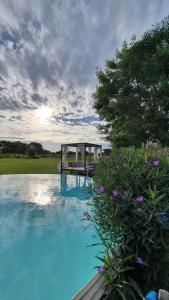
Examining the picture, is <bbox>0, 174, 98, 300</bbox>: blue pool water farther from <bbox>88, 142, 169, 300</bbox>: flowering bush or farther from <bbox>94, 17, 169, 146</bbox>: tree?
<bbox>94, 17, 169, 146</bbox>: tree

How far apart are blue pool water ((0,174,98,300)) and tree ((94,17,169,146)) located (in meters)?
5.16

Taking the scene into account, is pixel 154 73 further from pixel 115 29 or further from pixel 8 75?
pixel 8 75

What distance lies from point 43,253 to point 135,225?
2.89 meters

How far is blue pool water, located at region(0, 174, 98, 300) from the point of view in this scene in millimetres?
2688

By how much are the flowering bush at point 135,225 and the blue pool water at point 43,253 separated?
0.51 meters

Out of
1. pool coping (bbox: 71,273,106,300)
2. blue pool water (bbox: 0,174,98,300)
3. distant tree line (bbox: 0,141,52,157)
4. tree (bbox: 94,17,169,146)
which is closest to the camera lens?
pool coping (bbox: 71,273,106,300)

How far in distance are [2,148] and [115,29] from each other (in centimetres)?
4344

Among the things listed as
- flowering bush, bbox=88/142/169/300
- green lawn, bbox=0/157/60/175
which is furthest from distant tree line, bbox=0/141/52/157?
flowering bush, bbox=88/142/169/300

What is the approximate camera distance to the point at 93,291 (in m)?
1.58

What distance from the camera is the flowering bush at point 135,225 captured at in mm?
1532

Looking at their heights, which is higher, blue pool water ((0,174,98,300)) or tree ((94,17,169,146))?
tree ((94,17,169,146))

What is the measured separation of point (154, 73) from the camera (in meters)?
8.54

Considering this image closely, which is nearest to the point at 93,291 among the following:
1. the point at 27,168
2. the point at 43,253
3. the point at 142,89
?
the point at 43,253

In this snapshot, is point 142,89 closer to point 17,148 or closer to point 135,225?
point 135,225
